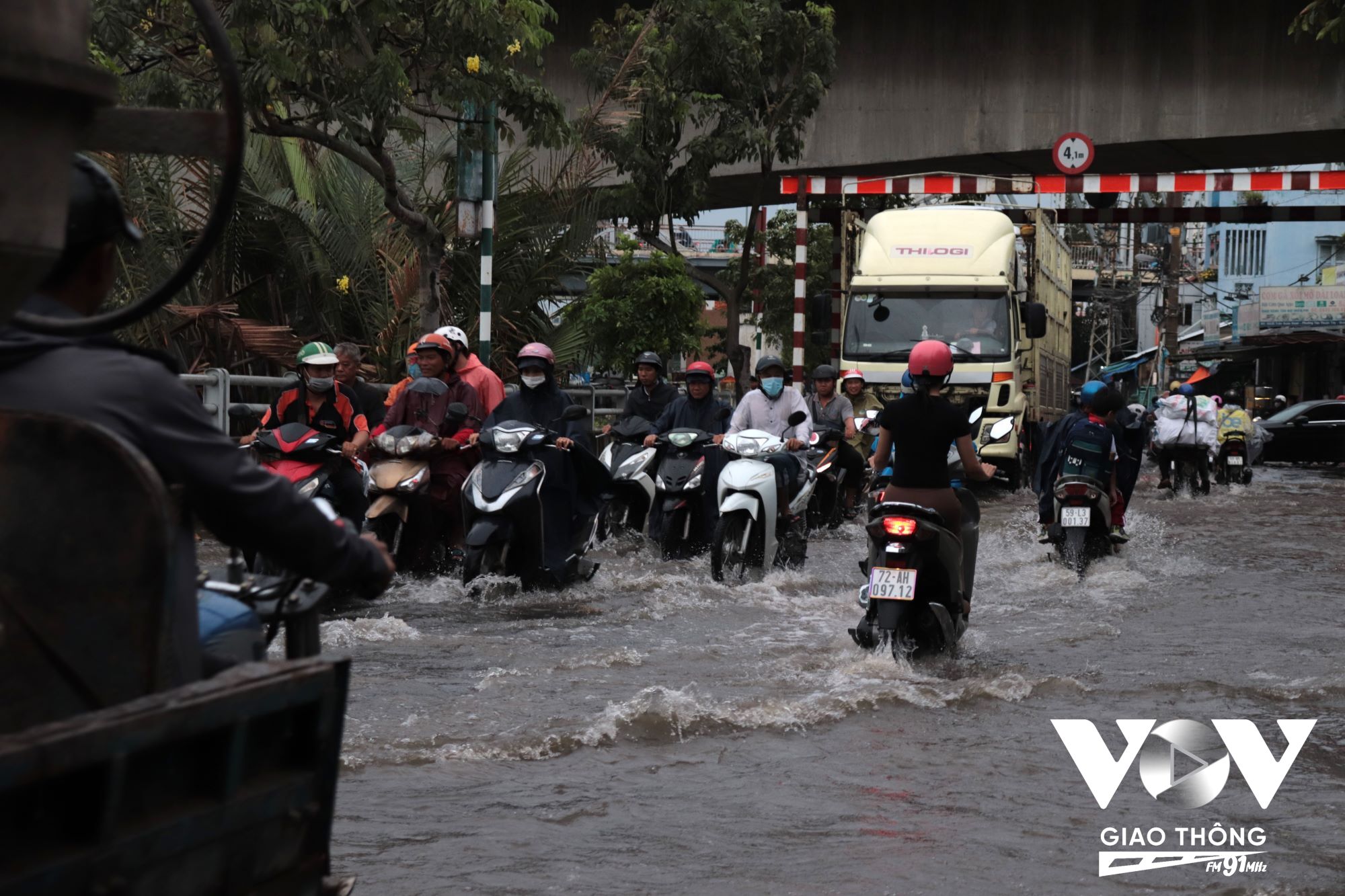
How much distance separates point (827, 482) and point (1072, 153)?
35.6 ft

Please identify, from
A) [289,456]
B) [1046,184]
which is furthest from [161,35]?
[1046,184]

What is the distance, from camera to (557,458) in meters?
9.52

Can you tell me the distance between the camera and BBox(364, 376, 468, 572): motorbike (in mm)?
9367

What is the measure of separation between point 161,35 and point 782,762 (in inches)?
420

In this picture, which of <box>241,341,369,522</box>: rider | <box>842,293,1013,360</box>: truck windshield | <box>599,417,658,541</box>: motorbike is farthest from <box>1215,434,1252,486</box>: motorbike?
<box>241,341,369,522</box>: rider

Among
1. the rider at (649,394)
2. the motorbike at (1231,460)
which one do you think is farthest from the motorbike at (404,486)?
the motorbike at (1231,460)

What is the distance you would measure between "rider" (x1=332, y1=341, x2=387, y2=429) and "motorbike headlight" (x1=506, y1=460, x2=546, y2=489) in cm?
112

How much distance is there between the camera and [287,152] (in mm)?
18203

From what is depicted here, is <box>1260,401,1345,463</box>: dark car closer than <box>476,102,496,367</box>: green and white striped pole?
No

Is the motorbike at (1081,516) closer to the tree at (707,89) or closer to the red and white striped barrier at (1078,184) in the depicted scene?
the red and white striped barrier at (1078,184)

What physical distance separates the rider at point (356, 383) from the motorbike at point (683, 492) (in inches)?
72.7

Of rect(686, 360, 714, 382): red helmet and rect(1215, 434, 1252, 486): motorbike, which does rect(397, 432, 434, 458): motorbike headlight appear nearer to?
rect(686, 360, 714, 382): red helmet

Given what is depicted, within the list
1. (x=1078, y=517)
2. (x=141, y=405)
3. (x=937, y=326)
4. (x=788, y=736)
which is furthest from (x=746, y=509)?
(x=937, y=326)

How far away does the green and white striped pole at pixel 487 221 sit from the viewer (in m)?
14.3
